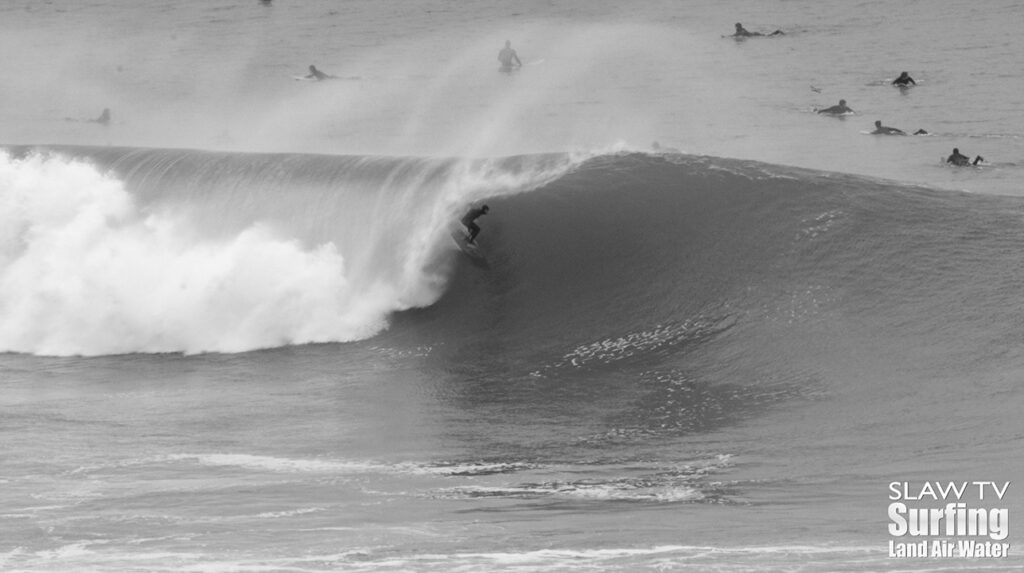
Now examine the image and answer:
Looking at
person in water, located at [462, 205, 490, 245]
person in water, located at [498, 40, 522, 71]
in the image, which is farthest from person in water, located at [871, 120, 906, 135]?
person in water, located at [462, 205, 490, 245]

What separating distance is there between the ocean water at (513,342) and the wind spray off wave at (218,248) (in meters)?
0.05

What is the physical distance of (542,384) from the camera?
1582cm

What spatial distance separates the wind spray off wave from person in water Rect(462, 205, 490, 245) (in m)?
0.35

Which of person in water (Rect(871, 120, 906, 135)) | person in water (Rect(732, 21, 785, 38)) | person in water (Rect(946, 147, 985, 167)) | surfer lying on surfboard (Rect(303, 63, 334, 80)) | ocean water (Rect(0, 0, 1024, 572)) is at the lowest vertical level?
ocean water (Rect(0, 0, 1024, 572))

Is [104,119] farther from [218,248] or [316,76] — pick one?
[218,248]

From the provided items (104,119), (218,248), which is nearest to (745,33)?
(104,119)

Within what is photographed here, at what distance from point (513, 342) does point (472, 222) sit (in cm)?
205

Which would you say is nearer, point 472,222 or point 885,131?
point 472,222

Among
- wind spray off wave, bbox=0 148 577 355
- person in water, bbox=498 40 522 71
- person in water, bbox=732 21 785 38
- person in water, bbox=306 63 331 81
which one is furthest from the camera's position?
person in water, bbox=732 21 785 38

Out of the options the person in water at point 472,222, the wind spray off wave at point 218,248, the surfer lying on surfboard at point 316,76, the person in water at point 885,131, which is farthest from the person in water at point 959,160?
the surfer lying on surfboard at point 316,76

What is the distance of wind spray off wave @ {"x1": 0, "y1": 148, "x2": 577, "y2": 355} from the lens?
1856 cm

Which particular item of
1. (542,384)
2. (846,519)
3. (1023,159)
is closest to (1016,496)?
(846,519)

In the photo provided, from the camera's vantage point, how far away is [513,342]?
1733 cm

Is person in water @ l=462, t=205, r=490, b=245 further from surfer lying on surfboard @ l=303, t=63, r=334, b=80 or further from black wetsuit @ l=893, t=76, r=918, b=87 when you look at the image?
surfer lying on surfboard @ l=303, t=63, r=334, b=80
